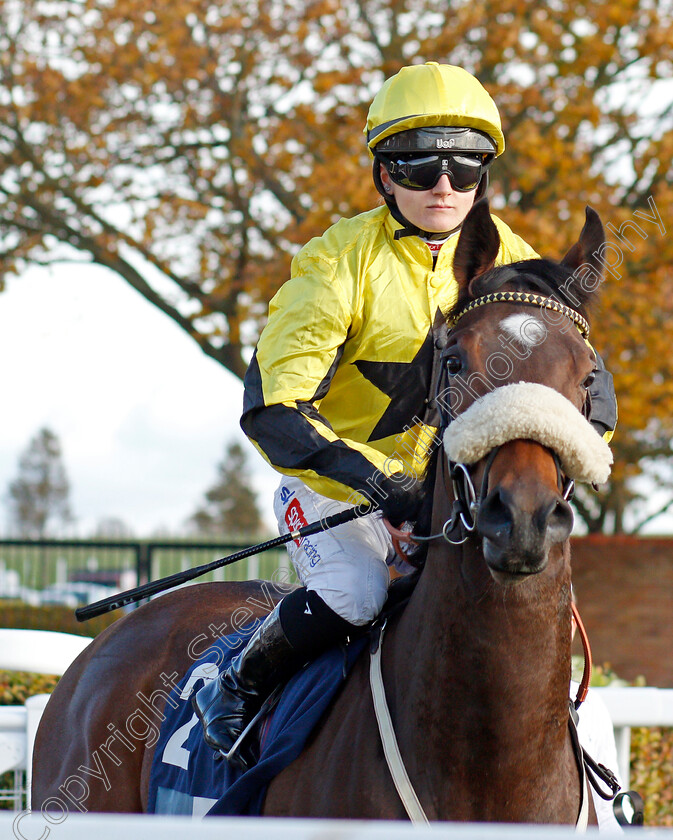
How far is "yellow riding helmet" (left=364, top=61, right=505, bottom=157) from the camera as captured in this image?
2936 millimetres

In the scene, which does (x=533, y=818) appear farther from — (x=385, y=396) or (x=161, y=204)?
(x=161, y=204)

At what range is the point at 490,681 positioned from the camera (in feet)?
7.32

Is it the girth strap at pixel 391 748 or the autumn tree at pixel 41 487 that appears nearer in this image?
the girth strap at pixel 391 748

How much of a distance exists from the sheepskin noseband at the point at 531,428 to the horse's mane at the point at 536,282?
0.38 meters

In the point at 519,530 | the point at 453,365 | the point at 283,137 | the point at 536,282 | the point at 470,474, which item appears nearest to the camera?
the point at 519,530

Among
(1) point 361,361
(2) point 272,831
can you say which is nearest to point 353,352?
(1) point 361,361

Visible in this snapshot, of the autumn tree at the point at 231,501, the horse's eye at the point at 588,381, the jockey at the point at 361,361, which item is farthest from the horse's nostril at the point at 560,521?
the autumn tree at the point at 231,501

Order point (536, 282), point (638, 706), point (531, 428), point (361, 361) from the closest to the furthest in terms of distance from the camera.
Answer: point (531, 428) < point (536, 282) < point (361, 361) < point (638, 706)

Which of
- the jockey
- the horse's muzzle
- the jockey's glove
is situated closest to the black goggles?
the jockey

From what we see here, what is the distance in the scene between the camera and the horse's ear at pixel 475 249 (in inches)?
97.7

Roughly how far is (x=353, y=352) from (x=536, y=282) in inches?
27.3

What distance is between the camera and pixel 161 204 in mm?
11562

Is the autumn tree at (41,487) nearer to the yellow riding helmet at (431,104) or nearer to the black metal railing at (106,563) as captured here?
the black metal railing at (106,563)

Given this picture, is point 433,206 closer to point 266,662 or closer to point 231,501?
point 266,662
